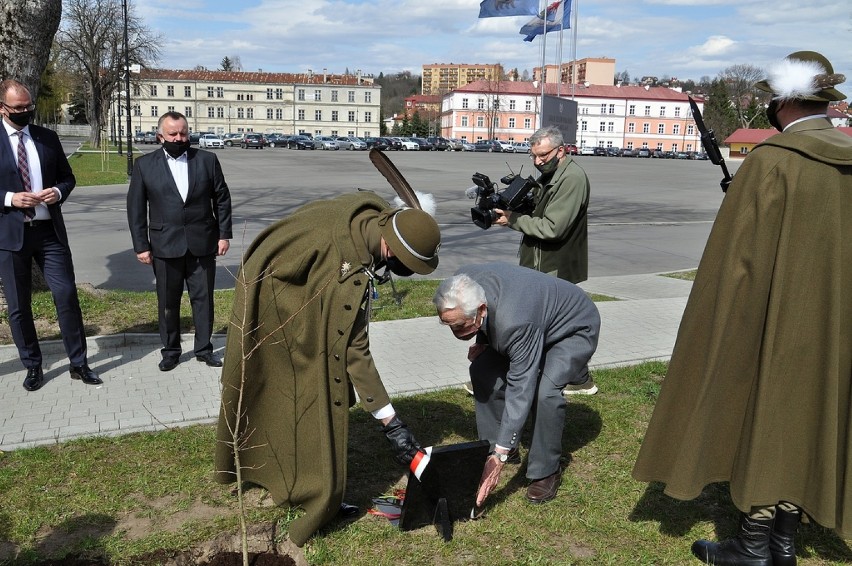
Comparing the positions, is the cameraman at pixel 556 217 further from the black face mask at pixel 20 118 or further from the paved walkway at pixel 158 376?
the black face mask at pixel 20 118

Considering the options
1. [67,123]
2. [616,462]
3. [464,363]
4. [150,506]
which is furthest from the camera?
[67,123]

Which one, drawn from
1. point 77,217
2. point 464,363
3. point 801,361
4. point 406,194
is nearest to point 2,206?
point 406,194

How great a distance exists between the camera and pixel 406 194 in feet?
14.1

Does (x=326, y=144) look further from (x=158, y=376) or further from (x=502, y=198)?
(x=502, y=198)

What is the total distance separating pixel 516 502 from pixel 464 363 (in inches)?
107

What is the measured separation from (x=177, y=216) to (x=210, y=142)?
6333 cm

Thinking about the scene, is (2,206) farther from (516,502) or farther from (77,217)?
(77,217)

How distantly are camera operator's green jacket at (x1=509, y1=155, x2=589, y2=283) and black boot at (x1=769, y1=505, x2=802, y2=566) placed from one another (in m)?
2.75

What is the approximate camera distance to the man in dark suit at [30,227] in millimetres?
5480

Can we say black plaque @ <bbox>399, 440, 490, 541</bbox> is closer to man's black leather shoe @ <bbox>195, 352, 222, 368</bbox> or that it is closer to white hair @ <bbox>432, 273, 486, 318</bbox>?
white hair @ <bbox>432, 273, 486, 318</bbox>

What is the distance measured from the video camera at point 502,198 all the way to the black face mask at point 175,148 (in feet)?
7.83

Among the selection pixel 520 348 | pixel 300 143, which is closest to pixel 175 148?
pixel 520 348

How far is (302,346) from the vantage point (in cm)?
359

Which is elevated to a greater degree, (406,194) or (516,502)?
(406,194)
